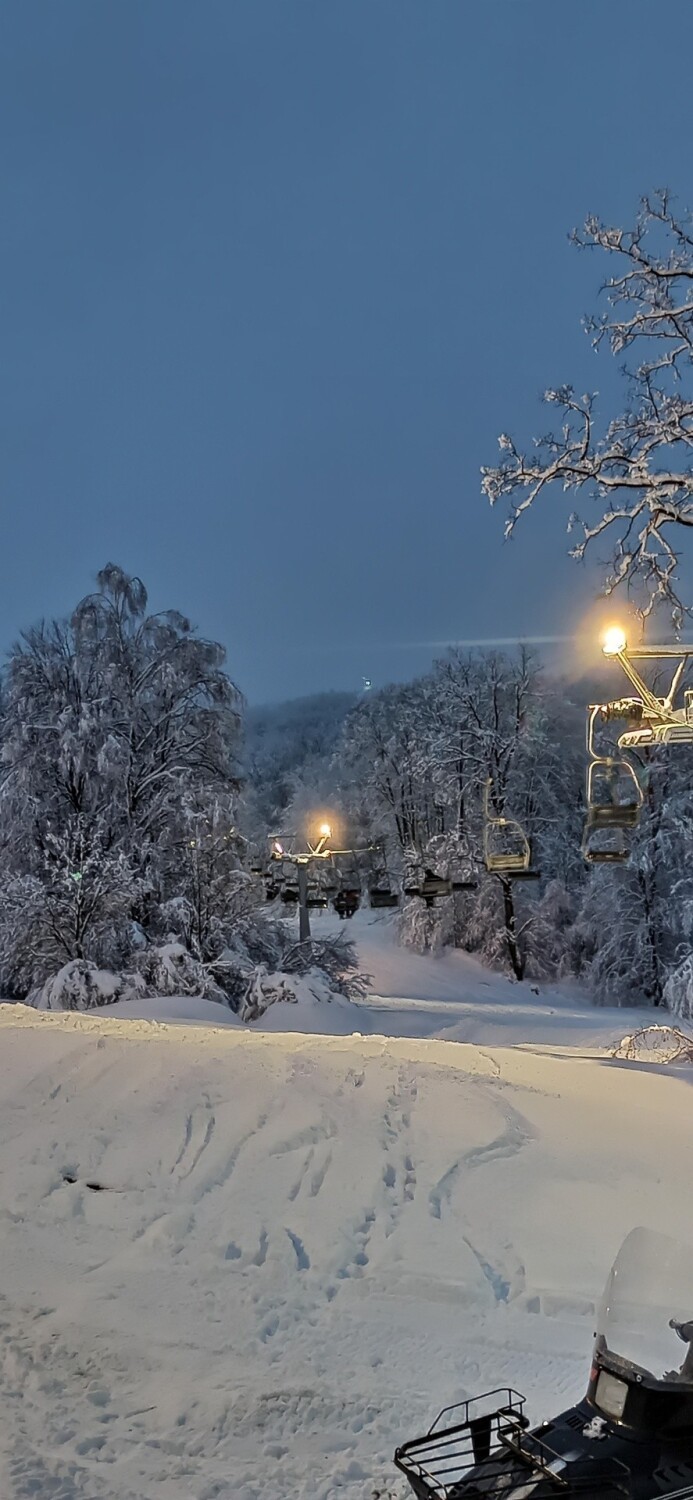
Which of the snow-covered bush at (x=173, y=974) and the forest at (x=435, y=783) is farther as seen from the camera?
the snow-covered bush at (x=173, y=974)

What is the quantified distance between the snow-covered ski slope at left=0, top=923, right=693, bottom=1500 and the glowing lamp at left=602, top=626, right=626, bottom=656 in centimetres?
356

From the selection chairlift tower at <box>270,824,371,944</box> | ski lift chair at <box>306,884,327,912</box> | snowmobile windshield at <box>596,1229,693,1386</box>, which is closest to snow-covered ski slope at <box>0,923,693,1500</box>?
snowmobile windshield at <box>596,1229,693,1386</box>

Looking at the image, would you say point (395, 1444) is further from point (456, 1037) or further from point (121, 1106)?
point (456, 1037)

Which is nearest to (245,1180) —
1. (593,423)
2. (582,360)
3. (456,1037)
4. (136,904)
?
(593,423)

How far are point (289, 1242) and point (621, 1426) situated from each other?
332cm

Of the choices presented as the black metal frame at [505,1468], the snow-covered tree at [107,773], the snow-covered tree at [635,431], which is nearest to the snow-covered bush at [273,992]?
the snow-covered tree at [107,773]

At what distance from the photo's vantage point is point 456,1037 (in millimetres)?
18750

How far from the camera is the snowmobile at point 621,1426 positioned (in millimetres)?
3012

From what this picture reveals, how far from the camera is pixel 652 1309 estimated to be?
3.55 m

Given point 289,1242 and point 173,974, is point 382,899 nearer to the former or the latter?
point 173,974

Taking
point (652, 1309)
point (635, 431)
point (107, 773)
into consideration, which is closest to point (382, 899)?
point (107, 773)

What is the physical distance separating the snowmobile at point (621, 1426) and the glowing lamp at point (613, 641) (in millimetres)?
3489

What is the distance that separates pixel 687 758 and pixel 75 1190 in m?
24.6

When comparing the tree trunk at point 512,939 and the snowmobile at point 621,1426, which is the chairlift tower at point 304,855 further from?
the snowmobile at point 621,1426
